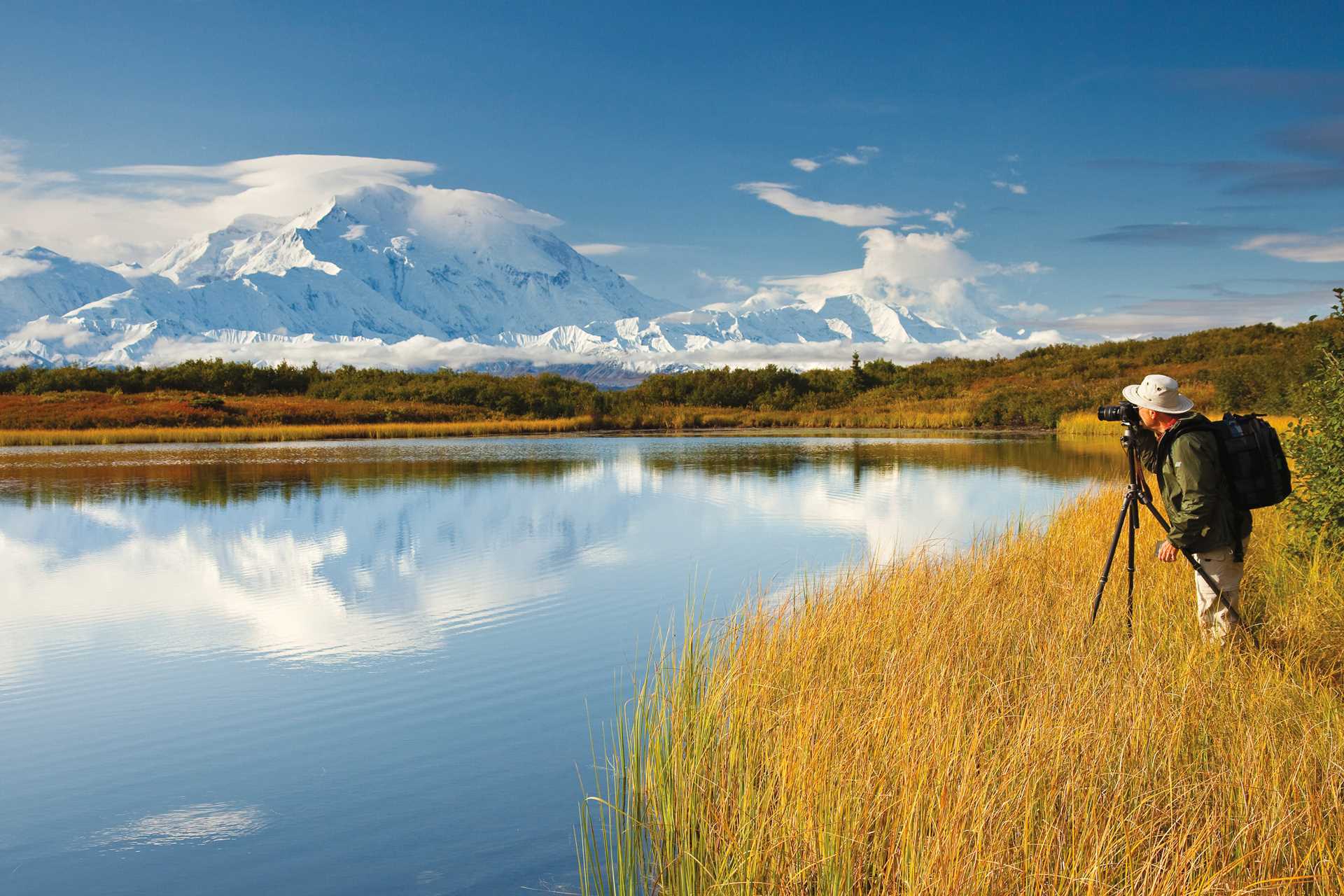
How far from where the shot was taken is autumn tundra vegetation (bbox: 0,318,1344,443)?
159 feet

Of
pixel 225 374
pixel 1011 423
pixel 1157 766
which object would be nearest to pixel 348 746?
pixel 1157 766

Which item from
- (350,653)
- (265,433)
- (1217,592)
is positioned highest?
(265,433)

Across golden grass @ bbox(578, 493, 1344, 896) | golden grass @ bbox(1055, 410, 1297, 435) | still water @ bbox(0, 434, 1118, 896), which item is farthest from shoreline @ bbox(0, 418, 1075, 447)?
golden grass @ bbox(578, 493, 1344, 896)

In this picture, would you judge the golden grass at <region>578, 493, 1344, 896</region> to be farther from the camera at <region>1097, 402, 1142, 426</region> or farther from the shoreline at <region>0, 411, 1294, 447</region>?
the shoreline at <region>0, 411, 1294, 447</region>

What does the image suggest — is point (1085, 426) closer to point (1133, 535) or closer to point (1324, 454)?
point (1324, 454)

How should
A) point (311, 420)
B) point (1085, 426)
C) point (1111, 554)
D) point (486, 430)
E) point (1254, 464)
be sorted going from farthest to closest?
point (311, 420) < point (486, 430) < point (1085, 426) < point (1111, 554) < point (1254, 464)

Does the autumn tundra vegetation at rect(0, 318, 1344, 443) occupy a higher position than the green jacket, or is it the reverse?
the autumn tundra vegetation at rect(0, 318, 1344, 443)

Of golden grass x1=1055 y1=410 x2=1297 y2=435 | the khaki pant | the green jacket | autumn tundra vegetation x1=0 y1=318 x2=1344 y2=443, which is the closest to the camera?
the green jacket

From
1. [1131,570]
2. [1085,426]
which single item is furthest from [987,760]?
[1085,426]

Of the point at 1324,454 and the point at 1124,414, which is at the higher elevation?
the point at 1124,414

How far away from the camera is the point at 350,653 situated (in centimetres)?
816

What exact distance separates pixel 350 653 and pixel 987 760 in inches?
235

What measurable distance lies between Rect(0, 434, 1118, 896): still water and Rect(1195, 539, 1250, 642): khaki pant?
370 cm

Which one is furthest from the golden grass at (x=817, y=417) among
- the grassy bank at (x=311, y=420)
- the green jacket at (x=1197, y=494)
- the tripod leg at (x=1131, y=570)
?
the green jacket at (x=1197, y=494)
